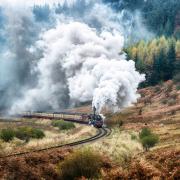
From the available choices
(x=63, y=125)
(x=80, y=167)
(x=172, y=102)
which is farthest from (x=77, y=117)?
(x=80, y=167)

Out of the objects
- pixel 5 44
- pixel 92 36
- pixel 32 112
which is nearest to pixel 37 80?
pixel 32 112

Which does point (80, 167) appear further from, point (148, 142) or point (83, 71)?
point (83, 71)

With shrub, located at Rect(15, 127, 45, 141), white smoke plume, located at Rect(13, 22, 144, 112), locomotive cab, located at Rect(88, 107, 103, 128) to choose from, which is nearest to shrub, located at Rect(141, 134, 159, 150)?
shrub, located at Rect(15, 127, 45, 141)

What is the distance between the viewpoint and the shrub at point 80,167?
30052 mm

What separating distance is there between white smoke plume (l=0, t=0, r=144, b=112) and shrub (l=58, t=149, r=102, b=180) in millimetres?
36733

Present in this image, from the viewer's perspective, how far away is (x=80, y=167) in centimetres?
3014

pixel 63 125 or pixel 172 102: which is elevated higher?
pixel 172 102

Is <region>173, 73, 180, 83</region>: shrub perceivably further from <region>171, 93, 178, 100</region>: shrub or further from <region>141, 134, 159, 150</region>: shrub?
<region>141, 134, 159, 150</region>: shrub

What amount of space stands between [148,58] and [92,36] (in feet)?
196

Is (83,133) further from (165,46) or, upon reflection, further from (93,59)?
(165,46)

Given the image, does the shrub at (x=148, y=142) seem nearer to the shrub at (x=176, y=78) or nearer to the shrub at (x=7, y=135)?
the shrub at (x=7, y=135)

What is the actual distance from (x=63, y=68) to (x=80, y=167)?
66209 mm

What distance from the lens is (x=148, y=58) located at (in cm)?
14650

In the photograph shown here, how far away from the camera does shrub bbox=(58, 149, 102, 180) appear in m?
30.1
